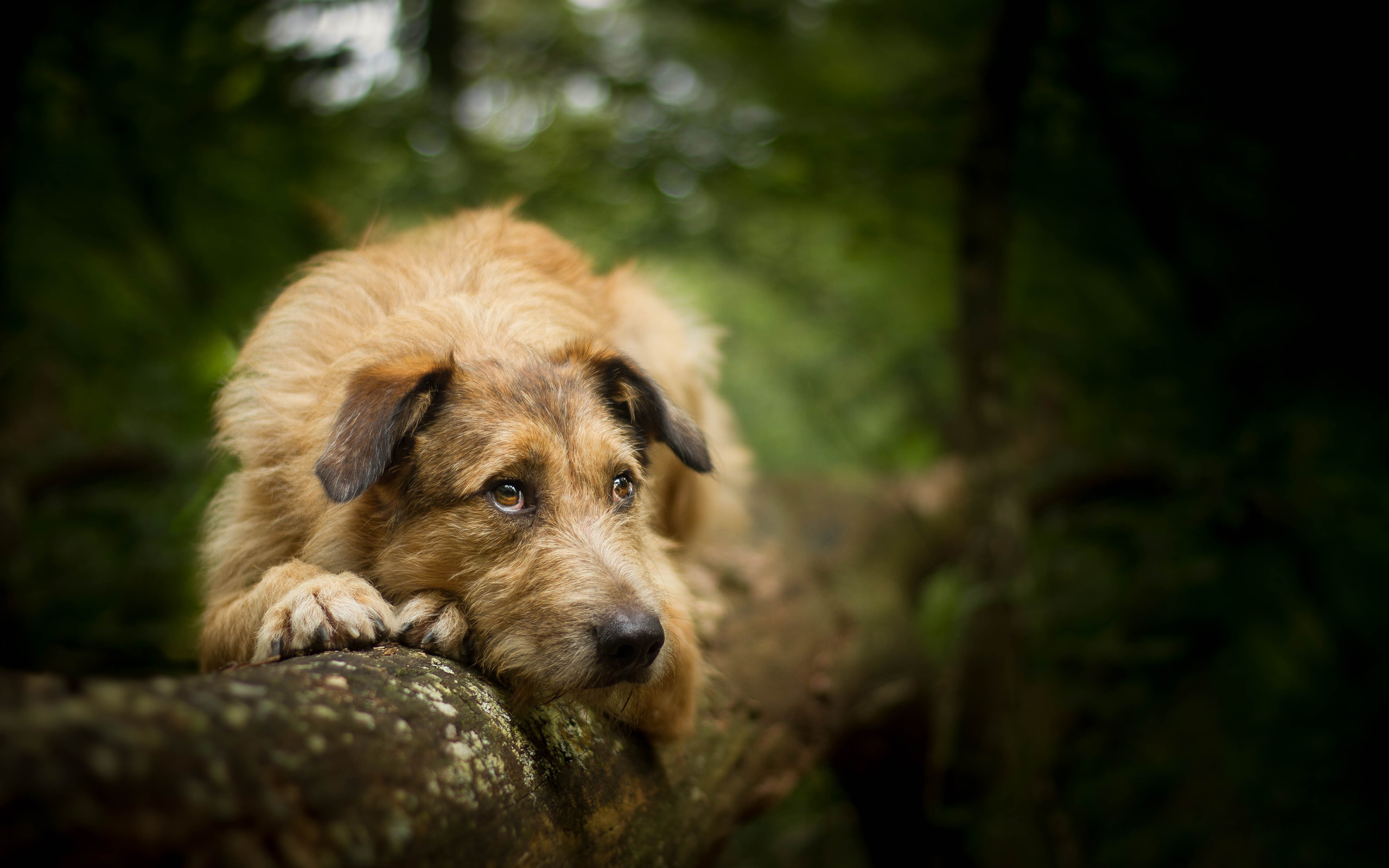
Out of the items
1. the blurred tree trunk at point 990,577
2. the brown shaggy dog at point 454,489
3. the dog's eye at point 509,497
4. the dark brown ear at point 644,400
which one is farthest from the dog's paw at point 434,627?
the blurred tree trunk at point 990,577

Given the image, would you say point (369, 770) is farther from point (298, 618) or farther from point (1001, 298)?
point (1001, 298)

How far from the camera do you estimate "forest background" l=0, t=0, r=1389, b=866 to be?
14.6ft

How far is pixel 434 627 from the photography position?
244 cm

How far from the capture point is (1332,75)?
4.75 m

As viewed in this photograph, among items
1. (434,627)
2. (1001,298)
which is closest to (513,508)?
(434,627)

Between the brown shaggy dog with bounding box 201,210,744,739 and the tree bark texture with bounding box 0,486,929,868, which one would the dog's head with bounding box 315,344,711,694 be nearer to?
the brown shaggy dog with bounding box 201,210,744,739

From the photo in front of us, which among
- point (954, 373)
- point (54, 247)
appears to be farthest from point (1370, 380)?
point (54, 247)

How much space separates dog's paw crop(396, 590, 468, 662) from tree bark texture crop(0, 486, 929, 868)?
172 mm

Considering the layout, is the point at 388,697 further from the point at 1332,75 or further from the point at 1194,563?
the point at 1332,75

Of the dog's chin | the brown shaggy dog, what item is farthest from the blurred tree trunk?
the dog's chin

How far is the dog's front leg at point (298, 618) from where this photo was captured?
7.38 ft

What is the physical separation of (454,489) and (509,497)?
0.19 m

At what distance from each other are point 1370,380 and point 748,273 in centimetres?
435

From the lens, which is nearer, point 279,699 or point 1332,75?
point 279,699
